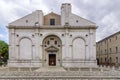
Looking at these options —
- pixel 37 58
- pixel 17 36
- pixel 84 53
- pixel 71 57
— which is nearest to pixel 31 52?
pixel 37 58

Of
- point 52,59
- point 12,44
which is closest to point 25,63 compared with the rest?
point 12,44

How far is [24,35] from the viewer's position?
37.4m

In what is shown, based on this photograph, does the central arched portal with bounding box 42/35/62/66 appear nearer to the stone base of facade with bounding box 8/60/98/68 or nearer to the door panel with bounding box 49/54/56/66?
the door panel with bounding box 49/54/56/66

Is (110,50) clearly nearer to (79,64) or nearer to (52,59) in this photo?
(79,64)

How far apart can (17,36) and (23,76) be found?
2102 centimetres

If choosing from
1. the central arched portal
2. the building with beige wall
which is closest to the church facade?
the central arched portal

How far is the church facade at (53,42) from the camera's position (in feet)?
120

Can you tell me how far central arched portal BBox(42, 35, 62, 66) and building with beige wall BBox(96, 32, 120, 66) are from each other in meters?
13.5

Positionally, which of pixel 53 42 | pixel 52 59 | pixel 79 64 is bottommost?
pixel 79 64

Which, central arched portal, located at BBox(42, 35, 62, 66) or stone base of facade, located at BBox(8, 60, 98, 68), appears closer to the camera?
stone base of facade, located at BBox(8, 60, 98, 68)

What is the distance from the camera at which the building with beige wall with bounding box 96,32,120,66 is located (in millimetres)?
41875

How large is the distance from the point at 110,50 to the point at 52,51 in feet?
55.7

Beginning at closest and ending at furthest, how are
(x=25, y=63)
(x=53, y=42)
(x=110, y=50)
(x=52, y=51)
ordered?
1. (x=25, y=63)
2. (x=52, y=51)
3. (x=53, y=42)
4. (x=110, y=50)

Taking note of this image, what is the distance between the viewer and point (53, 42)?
126 feet
